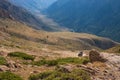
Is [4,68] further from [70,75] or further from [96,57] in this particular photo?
[96,57]

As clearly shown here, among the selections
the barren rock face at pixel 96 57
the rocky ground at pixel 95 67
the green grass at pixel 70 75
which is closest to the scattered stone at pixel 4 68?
the rocky ground at pixel 95 67

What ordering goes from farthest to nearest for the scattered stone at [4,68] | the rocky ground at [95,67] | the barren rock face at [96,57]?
the barren rock face at [96,57]
the scattered stone at [4,68]
the rocky ground at [95,67]

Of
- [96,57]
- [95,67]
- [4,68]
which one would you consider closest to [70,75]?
[95,67]

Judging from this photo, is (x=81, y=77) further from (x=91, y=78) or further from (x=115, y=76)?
(x=115, y=76)

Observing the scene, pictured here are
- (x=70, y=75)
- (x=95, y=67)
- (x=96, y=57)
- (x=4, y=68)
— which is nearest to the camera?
(x=70, y=75)

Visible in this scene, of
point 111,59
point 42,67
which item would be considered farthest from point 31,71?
point 111,59

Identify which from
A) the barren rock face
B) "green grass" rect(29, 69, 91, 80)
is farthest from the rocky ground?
"green grass" rect(29, 69, 91, 80)

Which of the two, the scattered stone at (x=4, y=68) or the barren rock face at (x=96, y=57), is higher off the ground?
the barren rock face at (x=96, y=57)

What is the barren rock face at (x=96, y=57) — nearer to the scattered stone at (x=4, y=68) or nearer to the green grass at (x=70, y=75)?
the green grass at (x=70, y=75)

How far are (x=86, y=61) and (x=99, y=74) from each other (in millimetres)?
4900

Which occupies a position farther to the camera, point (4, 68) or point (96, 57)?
point (96, 57)

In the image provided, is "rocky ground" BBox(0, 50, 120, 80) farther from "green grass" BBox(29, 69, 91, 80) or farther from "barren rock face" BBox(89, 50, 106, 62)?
"green grass" BBox(29, 69, 91, 80)

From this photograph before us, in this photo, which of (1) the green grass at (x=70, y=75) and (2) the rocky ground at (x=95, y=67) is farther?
(2) the rocky ground at (x=95, y=67)

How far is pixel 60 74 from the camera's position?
2256cm
